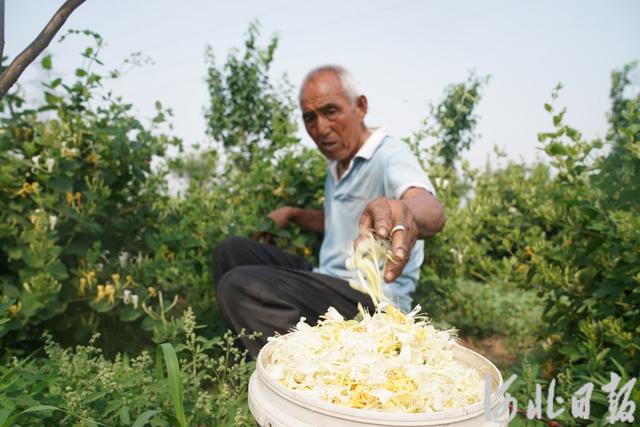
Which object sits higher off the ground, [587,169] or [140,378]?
[587,169]

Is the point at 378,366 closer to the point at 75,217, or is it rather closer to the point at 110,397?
the point at 110,397

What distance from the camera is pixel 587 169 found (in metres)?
2.42

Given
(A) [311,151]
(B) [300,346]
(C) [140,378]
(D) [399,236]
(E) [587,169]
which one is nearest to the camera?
(B) [300,346]

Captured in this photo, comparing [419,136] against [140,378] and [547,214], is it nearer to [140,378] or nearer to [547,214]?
[547,214]

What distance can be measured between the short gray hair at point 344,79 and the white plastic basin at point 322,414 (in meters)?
1.90

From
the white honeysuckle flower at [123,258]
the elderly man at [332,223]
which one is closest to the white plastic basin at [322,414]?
the elderly man at [332,223]

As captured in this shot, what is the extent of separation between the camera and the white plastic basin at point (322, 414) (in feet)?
3.25

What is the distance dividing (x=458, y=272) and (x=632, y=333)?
57.1 inches

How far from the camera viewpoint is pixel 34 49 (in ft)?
4.89

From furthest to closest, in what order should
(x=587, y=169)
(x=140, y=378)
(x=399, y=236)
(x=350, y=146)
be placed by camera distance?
(x=350, y=146)
(x=587, y=169)
(x=140, y=378)
(x=399, y=236)

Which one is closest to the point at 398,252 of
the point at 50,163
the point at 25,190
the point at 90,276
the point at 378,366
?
the point at 378,366

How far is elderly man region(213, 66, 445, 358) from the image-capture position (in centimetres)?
226

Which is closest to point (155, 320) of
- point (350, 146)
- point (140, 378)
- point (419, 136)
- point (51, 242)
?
point (51, 242)

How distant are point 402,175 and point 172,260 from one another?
1.63 m
